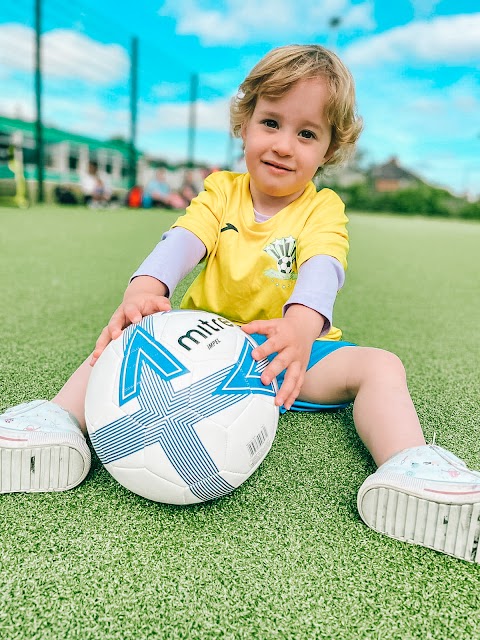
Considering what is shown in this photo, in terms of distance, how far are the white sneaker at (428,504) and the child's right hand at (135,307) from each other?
2.21ft

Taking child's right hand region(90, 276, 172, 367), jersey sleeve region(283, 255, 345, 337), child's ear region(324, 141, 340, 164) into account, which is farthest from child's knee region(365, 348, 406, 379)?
child's ear region(324, 141, 340, 164)

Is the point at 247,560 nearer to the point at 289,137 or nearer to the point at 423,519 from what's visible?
the point at 423,519

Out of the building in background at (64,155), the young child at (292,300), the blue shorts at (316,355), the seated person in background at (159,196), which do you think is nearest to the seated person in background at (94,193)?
the building in background at (64,155)

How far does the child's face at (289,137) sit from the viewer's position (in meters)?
1.59

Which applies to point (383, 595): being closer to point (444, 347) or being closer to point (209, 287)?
point (209, 287)

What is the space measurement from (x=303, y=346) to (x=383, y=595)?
567mm

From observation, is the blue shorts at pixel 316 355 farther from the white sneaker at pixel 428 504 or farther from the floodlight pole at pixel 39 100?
the floodlight pole at pixel 39 100

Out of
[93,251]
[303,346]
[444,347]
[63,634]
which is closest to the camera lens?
[63,634]

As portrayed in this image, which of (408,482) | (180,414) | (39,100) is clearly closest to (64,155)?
(39,100)

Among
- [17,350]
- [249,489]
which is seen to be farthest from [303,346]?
[17,350]

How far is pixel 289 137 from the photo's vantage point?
1604 mm

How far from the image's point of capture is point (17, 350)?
7.27 feet

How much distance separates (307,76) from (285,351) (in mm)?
829

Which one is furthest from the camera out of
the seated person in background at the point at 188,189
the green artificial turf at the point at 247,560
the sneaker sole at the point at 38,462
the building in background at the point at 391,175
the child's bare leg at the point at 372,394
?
the building in background at the point at 391,175
